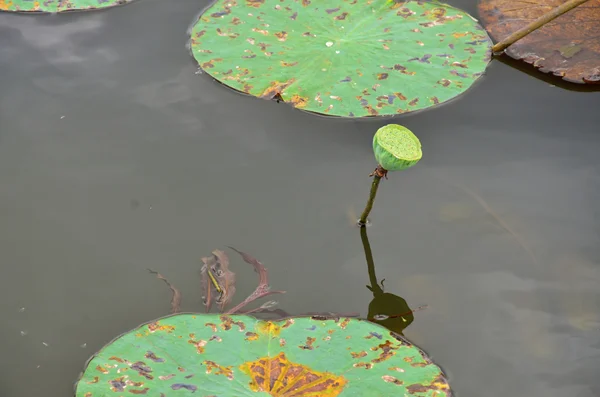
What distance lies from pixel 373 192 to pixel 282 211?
1.45 feet

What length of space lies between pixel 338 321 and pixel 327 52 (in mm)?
1400

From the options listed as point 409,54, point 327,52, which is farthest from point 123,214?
point 409,54

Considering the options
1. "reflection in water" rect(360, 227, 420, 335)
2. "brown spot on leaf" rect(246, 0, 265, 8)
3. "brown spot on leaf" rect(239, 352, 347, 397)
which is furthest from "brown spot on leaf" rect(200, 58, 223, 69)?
"brown spot on leaf" rect(239, 352, 347, 397)

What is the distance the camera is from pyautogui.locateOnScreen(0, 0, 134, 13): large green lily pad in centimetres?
340

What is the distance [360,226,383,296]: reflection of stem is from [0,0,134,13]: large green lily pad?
1855 mm

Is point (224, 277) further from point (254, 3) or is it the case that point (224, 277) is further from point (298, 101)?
point (254, 3)

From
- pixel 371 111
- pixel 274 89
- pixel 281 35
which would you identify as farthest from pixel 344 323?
pixel 281 35

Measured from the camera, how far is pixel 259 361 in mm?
2037

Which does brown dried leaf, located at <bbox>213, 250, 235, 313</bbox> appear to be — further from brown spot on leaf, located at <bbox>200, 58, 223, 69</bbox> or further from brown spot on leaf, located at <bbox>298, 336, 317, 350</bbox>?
brown spot on leaf, located at <bbox>200, 58, 223, 69</bbox>

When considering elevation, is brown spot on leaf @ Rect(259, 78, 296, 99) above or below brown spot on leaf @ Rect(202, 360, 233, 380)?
above

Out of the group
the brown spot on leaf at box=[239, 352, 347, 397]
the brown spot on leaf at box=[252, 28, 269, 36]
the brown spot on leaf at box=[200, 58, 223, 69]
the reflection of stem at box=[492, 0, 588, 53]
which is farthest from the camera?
the brown spot on leaf at box=[252, 28, 269, 36]

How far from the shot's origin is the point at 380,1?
3.41m

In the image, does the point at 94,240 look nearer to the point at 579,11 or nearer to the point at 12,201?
the point at 12,201

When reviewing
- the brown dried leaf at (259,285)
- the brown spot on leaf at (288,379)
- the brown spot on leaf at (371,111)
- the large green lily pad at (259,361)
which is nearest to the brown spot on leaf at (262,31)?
the brown spot on leaf at (371,111)
